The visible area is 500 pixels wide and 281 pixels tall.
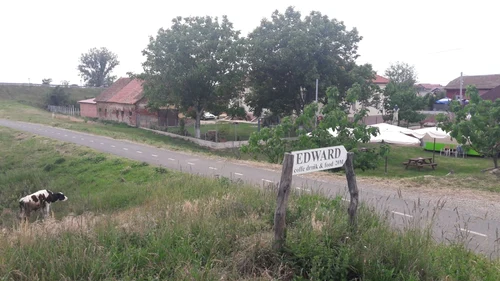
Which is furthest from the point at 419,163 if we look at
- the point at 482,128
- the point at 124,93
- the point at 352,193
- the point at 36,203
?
the point at 124,93

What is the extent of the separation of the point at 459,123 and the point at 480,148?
4.33ft

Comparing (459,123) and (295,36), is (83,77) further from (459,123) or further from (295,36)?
(459,123)

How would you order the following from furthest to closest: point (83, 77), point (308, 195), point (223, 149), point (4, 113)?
point (83, 77) → point (4, 113) → point (223, 149) → point (308, 195)

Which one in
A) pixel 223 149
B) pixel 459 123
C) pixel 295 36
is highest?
pixel 295 36

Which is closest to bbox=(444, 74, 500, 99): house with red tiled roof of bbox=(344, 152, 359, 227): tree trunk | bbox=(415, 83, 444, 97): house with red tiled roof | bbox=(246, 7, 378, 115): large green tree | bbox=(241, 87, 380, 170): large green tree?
bbox=(415, 83, 444, 97): house with red tiled roof

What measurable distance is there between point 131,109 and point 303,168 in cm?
4138

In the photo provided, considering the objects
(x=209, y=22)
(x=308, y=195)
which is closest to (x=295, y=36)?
(x=209, y=22)

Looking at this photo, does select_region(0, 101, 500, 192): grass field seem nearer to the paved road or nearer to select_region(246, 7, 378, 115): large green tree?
the paved road

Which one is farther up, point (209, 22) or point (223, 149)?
point (209, 22)

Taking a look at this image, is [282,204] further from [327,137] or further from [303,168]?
[327,137]

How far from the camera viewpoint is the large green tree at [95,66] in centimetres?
9025

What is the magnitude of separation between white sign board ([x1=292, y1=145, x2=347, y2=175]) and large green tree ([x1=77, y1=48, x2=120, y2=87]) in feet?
297

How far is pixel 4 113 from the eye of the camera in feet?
157

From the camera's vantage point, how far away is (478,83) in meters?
68.9
